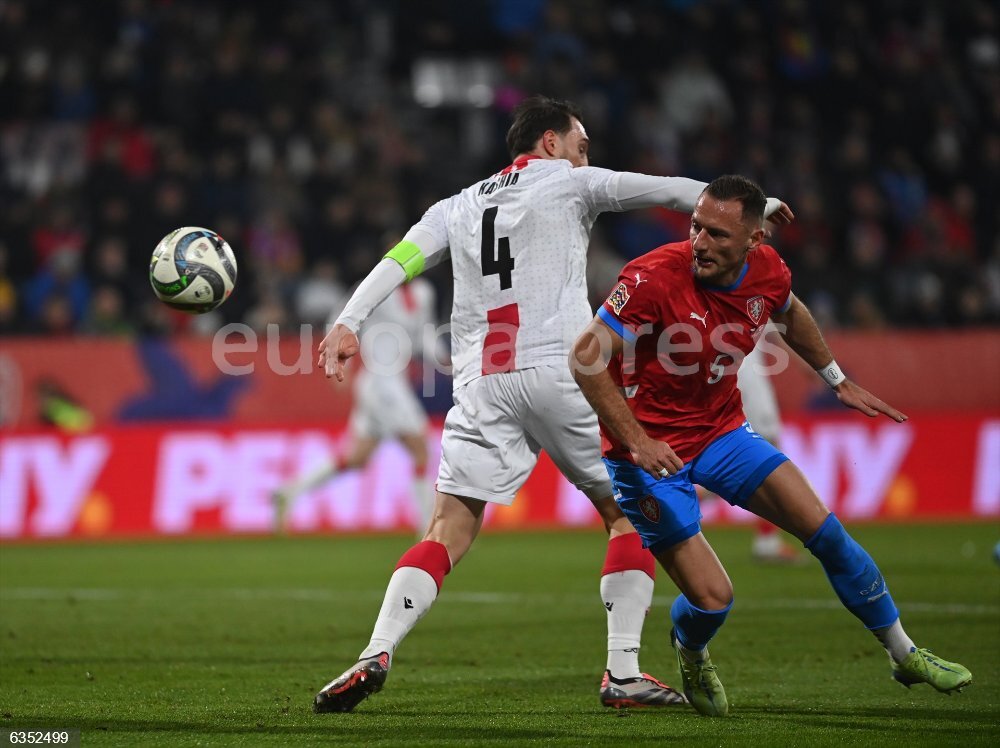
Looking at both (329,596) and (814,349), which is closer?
(814,349)

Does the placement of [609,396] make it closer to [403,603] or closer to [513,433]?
[513,433]

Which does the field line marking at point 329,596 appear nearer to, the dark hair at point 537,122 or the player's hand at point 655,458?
the dark hair at point 537,122

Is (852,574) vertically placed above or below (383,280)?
below

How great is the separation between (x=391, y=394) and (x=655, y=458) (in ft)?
25.9

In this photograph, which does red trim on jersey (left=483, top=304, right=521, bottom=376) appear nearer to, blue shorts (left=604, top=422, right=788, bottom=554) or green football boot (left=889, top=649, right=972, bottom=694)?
blue shorts (left=604, top=422, right=788, bottom=554)

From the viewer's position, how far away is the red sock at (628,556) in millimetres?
6113

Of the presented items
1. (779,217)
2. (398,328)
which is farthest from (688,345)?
(398,328)

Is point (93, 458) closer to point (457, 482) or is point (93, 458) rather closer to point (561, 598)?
point (561, 598)

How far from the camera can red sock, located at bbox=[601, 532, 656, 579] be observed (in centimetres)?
611

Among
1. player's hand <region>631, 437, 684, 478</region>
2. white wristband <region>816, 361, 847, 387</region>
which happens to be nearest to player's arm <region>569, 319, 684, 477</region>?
player's hand <region>631, 437, 684, 478</region>

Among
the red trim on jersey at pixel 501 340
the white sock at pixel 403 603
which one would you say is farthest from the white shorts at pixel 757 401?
the white sock at pixel 403 603

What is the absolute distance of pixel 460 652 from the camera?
24.7 ft

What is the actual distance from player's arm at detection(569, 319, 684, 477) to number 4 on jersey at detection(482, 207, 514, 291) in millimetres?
705

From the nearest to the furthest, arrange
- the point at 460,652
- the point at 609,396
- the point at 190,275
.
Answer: the point at 609,396
the point at 190,275
the point at 460,652
